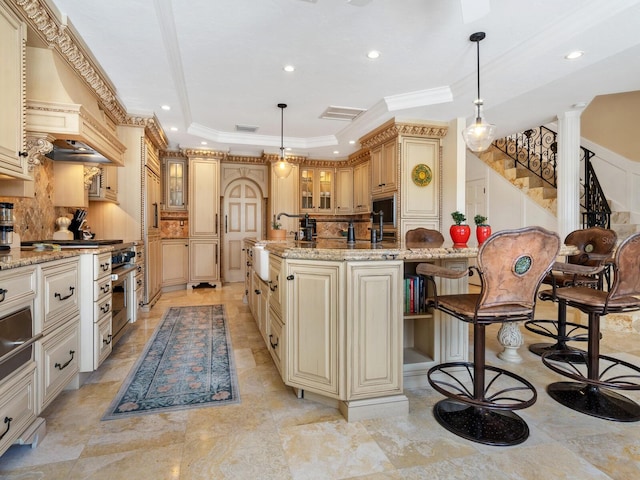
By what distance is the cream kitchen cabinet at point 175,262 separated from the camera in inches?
229

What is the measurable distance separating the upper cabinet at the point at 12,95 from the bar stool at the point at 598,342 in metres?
3.32

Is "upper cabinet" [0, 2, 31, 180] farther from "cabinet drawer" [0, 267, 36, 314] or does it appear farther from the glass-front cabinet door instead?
the glass-front cabinet door

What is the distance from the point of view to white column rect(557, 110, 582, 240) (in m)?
4.17

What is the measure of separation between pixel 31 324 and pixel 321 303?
1.38m

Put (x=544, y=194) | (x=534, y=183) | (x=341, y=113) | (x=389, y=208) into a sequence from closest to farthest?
(x=341, y=113), (x=389, y=208), (x=544, y=194), (x=534, y=183)

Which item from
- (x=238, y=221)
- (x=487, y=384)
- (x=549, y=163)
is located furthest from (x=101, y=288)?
(x=549, y=163)

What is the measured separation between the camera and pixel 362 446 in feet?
5.32

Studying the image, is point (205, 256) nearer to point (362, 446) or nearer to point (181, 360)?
point (181, 360)

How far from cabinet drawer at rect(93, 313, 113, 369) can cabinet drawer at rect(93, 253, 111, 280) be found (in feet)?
1.03

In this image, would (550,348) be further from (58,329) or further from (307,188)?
(307,188)

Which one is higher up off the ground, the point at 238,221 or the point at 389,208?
the point at 389,208

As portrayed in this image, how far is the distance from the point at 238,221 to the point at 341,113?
314cm

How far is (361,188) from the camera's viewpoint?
650cm

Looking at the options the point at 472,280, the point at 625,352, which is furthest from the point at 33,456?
the point at 472,280
